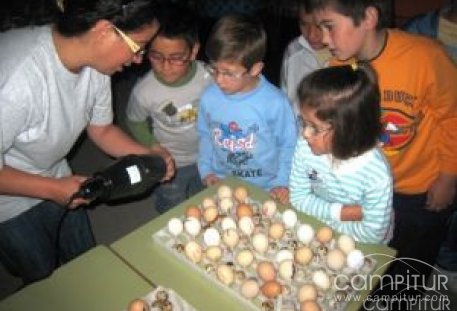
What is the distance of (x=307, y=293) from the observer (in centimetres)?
115

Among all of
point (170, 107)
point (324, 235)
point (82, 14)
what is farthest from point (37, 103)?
point (324, 235)

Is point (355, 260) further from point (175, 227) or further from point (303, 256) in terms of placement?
point (175, 227)

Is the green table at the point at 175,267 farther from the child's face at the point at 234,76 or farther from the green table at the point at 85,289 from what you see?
the child's face at the point at 234,76

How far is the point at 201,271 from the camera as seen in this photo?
4.14 ft

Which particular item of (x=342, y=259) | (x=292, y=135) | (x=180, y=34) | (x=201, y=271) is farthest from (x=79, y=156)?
(x=342, y=259)

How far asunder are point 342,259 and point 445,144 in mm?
790

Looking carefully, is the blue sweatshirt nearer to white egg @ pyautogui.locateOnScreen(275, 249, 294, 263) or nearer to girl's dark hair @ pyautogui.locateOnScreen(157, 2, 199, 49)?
girl's dark hair @ pyautogui.locateOnScreen(157, 2, 199, 49)

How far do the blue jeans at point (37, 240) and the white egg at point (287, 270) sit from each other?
2.88ft

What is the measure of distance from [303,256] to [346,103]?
53 cm

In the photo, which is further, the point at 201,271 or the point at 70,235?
the point at 70,235

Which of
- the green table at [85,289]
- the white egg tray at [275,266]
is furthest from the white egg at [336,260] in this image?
the green table at [85,289]

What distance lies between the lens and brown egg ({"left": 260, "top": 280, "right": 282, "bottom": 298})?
3.79 feet

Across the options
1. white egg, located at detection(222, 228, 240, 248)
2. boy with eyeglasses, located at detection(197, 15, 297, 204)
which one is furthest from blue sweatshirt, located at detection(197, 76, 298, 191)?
white egg, located at detection(222, 228, 240, 248)

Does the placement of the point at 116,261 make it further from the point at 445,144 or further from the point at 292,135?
the point at 445,144
